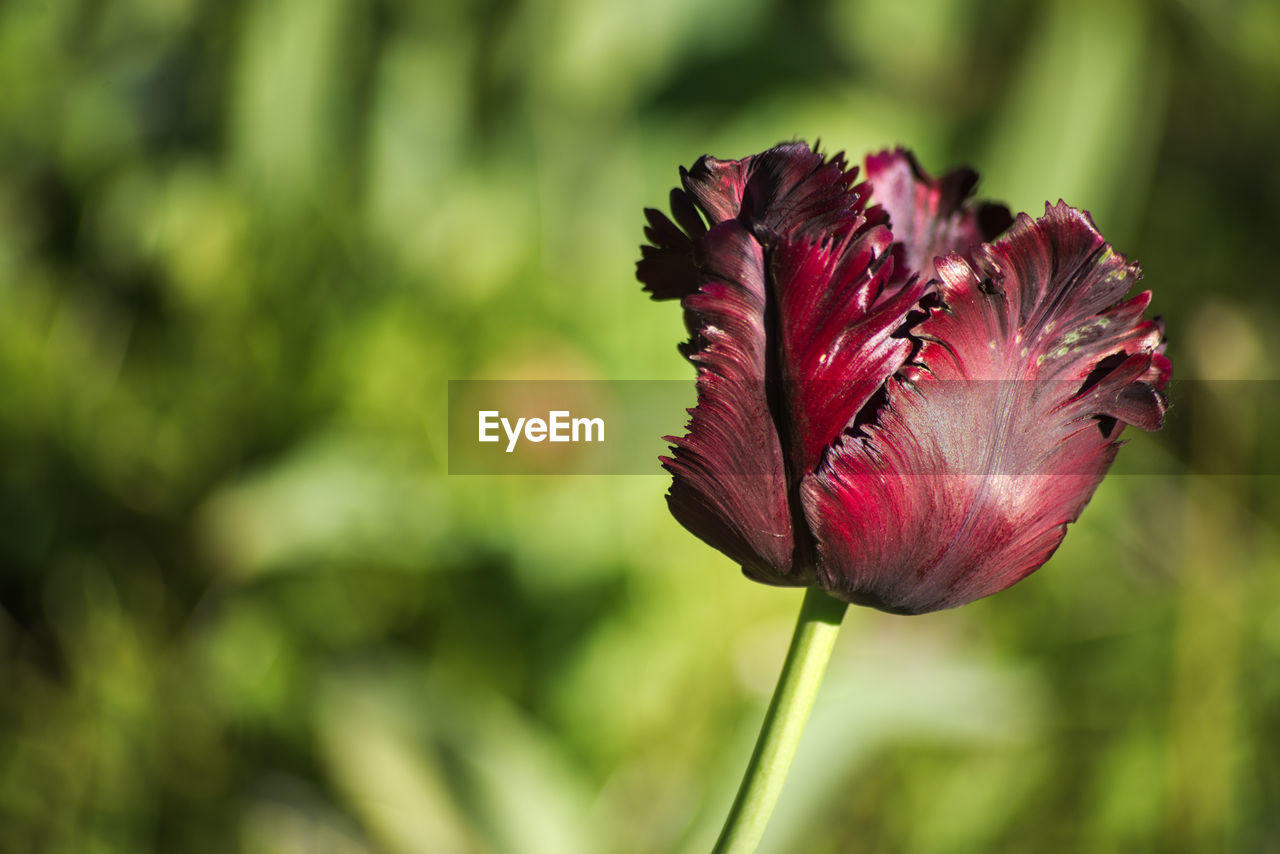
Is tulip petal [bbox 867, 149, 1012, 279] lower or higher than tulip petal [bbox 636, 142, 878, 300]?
higher

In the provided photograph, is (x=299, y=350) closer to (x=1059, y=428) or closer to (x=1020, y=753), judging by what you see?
(x=1020, y=753)

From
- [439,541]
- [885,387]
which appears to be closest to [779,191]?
[885,387]

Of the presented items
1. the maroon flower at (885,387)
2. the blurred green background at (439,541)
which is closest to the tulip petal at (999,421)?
the maroon flower at (885,387)

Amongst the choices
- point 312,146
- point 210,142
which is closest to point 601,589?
point 312,146

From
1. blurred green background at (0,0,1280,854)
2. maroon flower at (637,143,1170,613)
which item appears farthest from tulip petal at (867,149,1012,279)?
blurred green background at (0,0,1280,854)

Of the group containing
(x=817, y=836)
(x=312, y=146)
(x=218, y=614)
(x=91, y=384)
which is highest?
(x=312, y=146)

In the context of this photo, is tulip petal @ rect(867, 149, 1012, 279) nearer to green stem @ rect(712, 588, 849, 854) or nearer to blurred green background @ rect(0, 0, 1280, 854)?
green stem @ rect(712, 588, 849, 854)

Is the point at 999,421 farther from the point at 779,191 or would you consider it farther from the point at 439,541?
the point at 439,541
